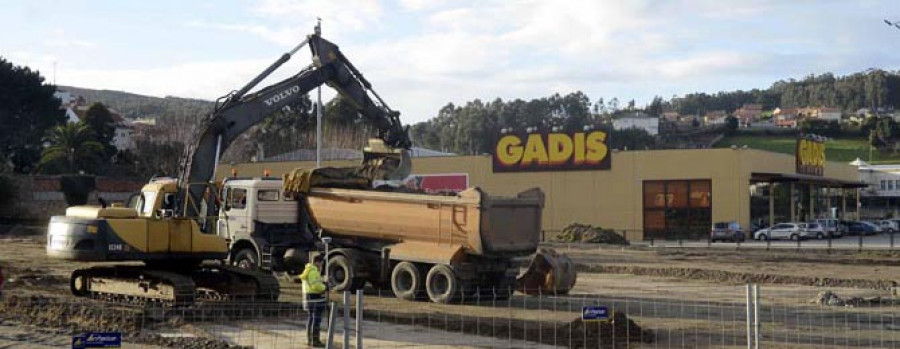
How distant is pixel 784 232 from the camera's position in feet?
203

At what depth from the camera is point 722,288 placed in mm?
29203

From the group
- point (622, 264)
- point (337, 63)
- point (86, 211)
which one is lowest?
point (622, 264)

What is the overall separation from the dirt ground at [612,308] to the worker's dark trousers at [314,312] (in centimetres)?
68

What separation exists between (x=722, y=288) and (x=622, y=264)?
30.7ft

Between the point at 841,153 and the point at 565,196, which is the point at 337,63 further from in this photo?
the point at 841,153

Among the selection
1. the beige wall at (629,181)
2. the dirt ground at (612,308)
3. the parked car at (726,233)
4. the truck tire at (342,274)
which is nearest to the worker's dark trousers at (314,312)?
the dirt ground at (612,308)

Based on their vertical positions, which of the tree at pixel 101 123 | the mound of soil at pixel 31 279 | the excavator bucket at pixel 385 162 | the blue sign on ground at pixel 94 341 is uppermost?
the tree at pixel 101 123

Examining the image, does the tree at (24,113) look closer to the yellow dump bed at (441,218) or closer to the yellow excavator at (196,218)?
the yellow excavator at (196,218)

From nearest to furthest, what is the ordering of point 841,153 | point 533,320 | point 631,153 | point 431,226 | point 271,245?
point 533,320 → point 431,226 → point 271,245 → point 631,153 → point 841,153

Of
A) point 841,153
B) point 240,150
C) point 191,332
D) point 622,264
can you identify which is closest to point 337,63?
point 191,332

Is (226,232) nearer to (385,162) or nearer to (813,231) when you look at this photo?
(385,162)

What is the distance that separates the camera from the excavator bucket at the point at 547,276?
77.6ft

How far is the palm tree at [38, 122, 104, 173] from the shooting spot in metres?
70.2

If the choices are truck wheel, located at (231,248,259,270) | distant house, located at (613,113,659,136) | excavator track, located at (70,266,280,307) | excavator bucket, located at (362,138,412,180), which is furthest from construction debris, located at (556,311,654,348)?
distant house, located at (613,113,659,136)
